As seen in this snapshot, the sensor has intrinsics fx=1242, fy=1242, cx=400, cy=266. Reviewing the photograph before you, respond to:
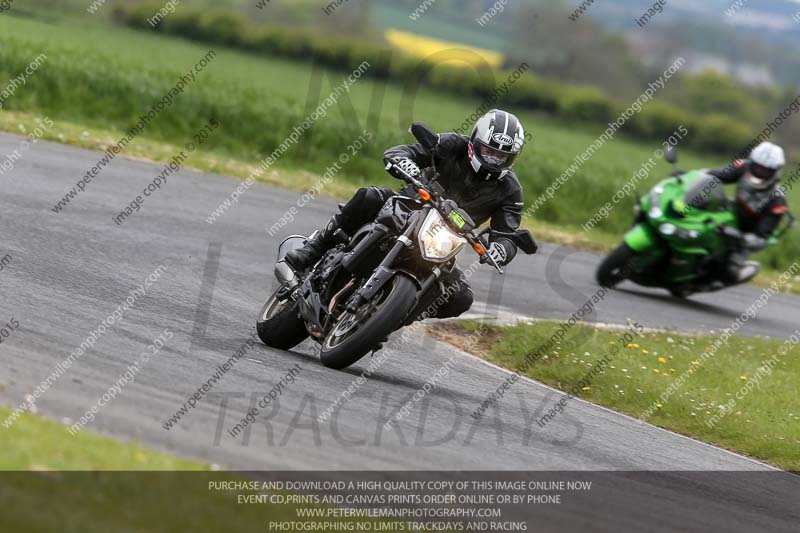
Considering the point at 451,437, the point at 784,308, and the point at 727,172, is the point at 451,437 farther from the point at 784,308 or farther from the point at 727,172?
the point at 784,308

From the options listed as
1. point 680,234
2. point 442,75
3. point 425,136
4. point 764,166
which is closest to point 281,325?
point 425,136

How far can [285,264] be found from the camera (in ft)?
30.7

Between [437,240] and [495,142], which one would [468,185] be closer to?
[495,142]

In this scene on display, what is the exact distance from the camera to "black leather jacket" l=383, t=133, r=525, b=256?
9.12 metres

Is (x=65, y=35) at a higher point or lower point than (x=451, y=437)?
lower

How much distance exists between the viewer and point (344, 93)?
30547 millimetres

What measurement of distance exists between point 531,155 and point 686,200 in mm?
11021

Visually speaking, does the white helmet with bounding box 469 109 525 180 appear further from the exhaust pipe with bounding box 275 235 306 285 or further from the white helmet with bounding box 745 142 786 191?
the white helmet with bounding box 745 142 786 191

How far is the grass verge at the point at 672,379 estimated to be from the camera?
1011cm

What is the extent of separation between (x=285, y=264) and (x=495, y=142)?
1859mm

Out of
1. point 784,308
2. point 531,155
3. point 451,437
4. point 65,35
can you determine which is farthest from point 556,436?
point 65,35

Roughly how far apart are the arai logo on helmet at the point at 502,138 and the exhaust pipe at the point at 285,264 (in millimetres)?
1735
